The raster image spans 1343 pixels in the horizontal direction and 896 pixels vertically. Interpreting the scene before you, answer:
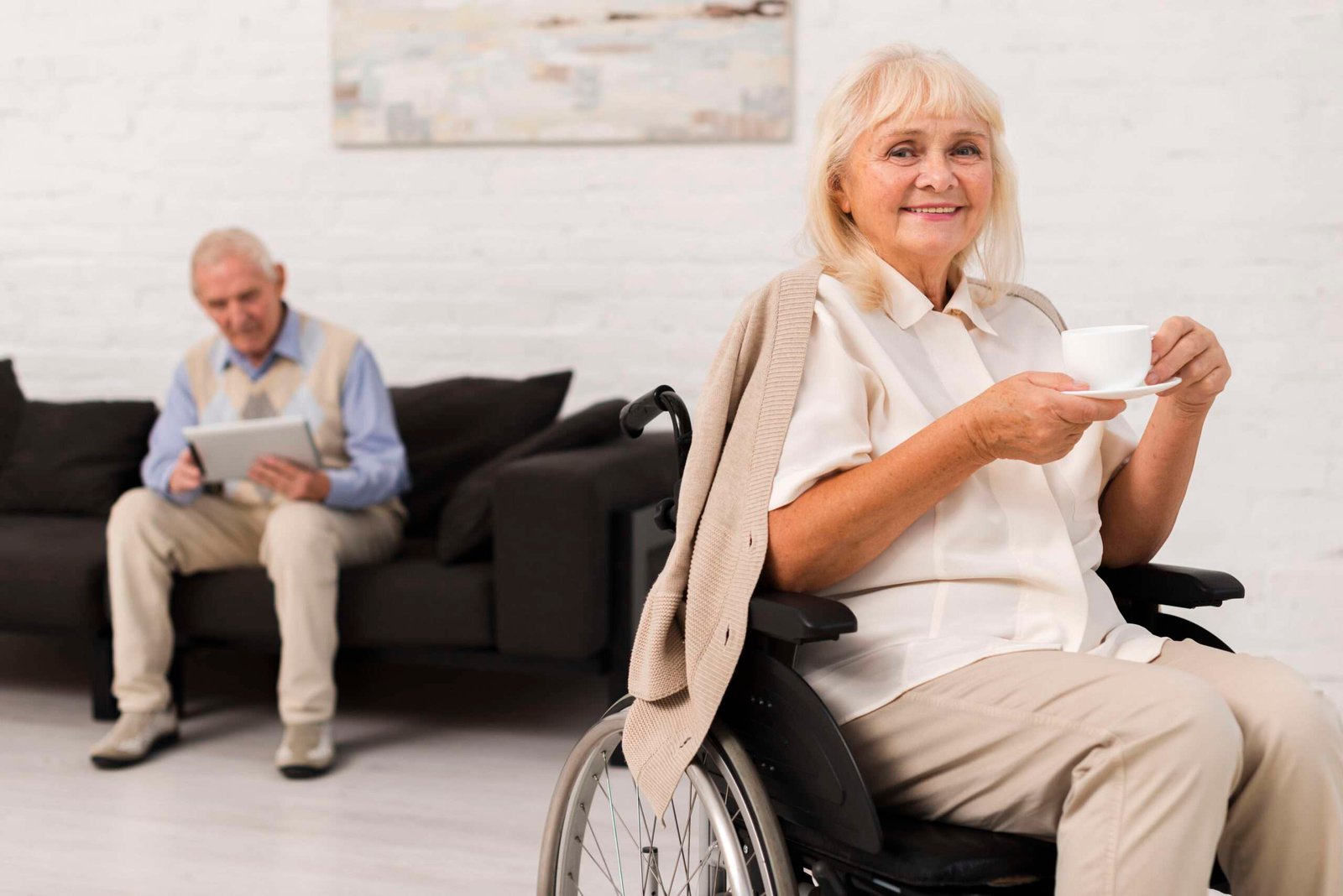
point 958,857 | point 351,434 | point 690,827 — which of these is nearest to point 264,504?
point 351,434

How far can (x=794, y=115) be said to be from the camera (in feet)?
11.4

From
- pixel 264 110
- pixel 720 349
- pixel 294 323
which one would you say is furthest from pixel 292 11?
pixel 720 349

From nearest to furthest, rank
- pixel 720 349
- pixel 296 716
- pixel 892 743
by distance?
pixel 892 743 → pixel 720 349 → pixel 296 716

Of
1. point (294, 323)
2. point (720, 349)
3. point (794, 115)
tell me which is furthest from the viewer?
point (794, 115)

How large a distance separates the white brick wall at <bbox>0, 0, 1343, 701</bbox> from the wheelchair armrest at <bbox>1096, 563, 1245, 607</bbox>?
5.62 feet

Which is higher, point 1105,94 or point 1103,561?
point 1105,94

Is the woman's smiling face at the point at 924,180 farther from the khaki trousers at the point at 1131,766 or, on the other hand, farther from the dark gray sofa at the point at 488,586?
the dark gray sofa at the point at 488,586

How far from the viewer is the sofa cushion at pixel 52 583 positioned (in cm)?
313

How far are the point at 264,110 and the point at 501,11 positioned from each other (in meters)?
0.75

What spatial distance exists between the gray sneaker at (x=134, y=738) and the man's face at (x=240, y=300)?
2.65 feet

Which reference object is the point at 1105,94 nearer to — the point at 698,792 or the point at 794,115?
the point at 794,115

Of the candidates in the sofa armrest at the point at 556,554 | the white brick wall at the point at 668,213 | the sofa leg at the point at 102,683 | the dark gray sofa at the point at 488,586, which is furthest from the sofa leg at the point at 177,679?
the white brick wall at the point at 668,213

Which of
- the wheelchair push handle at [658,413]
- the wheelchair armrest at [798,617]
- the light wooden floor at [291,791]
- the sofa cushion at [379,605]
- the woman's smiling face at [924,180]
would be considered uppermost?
the woman's smiling face at [924,180]

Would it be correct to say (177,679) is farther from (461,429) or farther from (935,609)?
(935,609)
